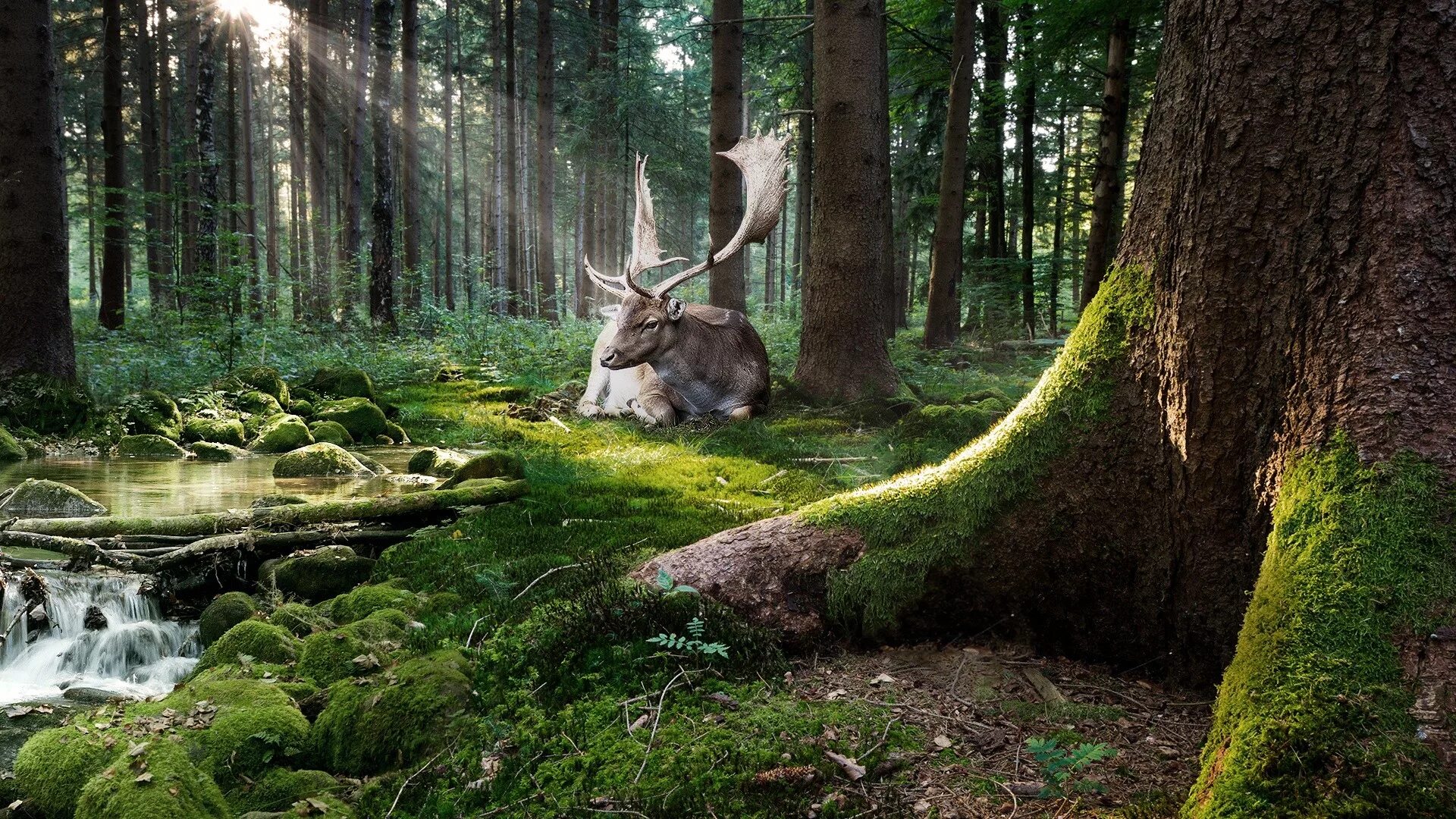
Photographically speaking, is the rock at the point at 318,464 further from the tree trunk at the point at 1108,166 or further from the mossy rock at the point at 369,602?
the tree trunk at the point at 1108,166

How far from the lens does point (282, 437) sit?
10.2m

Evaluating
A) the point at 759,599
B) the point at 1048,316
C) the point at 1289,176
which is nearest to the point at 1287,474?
the point at 1289,176

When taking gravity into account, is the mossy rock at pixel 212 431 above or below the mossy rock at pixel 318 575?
above

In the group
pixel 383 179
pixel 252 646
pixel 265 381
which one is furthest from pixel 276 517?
pixel 383 179

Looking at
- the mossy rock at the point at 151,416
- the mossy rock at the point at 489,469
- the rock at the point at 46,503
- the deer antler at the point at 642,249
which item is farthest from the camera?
the deer antler at the point at 642,249

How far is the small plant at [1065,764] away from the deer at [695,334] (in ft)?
24.1

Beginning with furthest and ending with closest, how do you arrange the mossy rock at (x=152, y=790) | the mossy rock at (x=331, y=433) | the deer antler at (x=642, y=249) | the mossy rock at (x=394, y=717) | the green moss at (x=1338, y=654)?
the deer antler at (x=642, y=249), the mossy rock at (x=331, y=433), the mossy rock at (x=394, y=717), the mossy rock at (x=152, y=790), the green moss at (x=1338, y=654)

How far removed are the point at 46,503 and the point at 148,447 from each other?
11.8 feet

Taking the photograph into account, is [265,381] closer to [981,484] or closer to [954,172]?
[981,484]

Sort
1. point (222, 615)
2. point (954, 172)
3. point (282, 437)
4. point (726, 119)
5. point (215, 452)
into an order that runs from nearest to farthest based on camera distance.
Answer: point (222, 615) → point (215, 452) → point (282, 437) → point (726, 119) → point (954, 172)

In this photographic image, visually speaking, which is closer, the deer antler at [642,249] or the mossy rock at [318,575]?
the mossy rock at [318,575]

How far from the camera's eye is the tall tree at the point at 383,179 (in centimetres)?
1944

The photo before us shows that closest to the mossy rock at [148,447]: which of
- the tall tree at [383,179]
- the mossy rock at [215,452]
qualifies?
the mossy rock at [215,452]

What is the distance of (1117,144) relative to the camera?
34.2 feet
